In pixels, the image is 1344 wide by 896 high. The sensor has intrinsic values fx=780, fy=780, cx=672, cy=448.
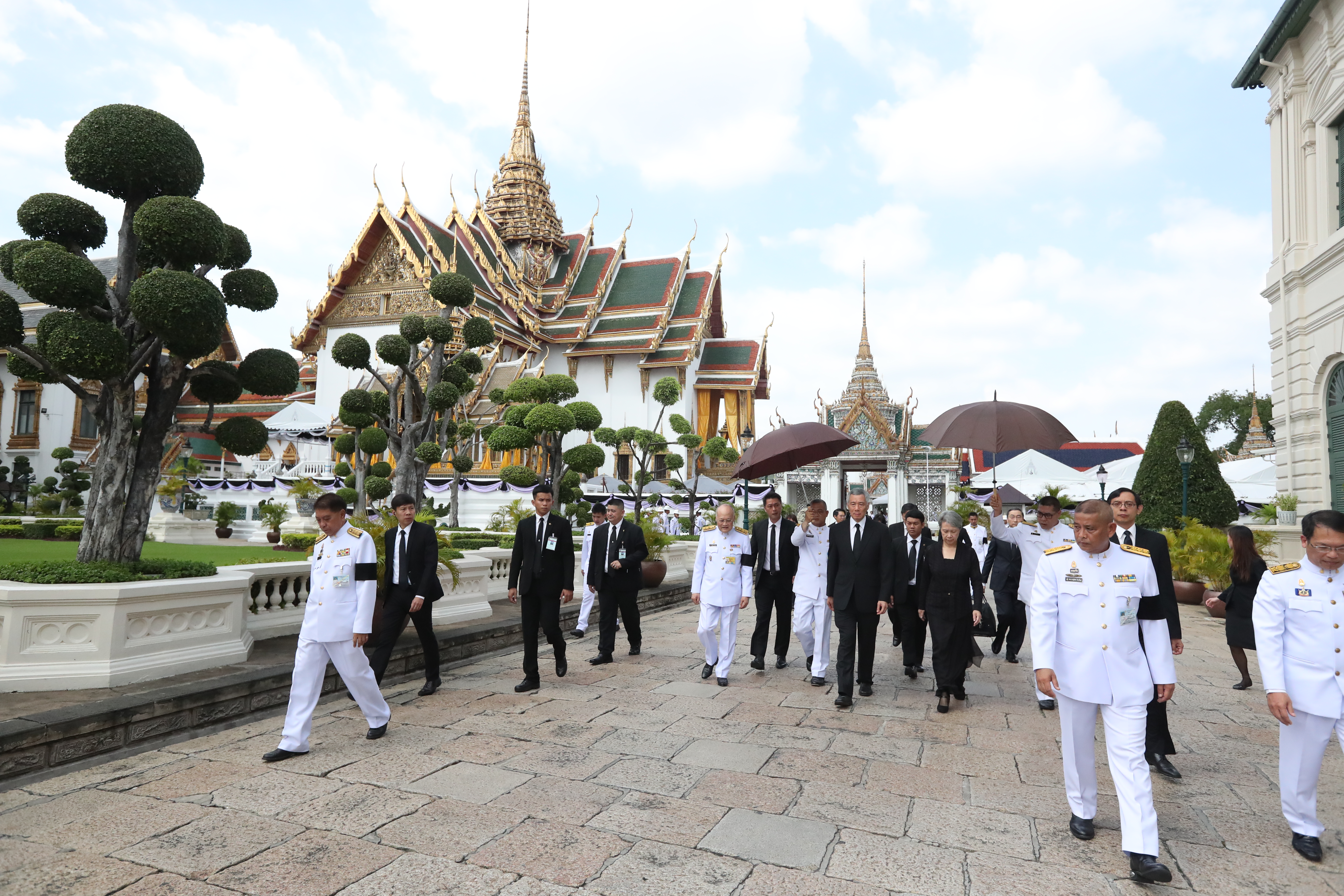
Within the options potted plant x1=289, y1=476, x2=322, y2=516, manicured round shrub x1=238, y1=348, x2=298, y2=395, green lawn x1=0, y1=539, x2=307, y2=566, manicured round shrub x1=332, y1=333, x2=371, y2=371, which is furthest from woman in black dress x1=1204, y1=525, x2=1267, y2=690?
potted plant x1=289, y1=476, x2=322, y2=516

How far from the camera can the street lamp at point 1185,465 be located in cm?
1460

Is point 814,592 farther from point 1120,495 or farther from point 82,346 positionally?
point 82,346

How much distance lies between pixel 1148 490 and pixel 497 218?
3430 centimetres

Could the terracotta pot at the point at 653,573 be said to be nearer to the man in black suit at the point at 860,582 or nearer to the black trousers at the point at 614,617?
the black trousers at the point at 614,617

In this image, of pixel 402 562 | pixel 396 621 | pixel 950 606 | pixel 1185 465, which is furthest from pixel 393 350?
pixel 1185 465

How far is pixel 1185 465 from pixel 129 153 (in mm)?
16534

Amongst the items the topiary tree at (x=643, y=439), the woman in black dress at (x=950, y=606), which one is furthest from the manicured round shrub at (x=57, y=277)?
the topiary tree at (x=643, y=439)

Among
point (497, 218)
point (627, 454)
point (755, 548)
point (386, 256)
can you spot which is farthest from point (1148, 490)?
point (497, 218)

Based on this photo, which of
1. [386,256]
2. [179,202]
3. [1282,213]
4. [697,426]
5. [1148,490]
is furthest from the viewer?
[697,426]

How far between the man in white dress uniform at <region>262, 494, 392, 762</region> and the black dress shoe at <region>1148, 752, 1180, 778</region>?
4.47m

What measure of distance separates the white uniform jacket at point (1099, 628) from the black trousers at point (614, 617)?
4731 millimetres

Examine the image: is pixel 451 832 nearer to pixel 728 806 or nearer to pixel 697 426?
pixel 728 806

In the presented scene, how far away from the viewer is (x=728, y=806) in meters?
3.71

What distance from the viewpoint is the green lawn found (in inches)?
397
